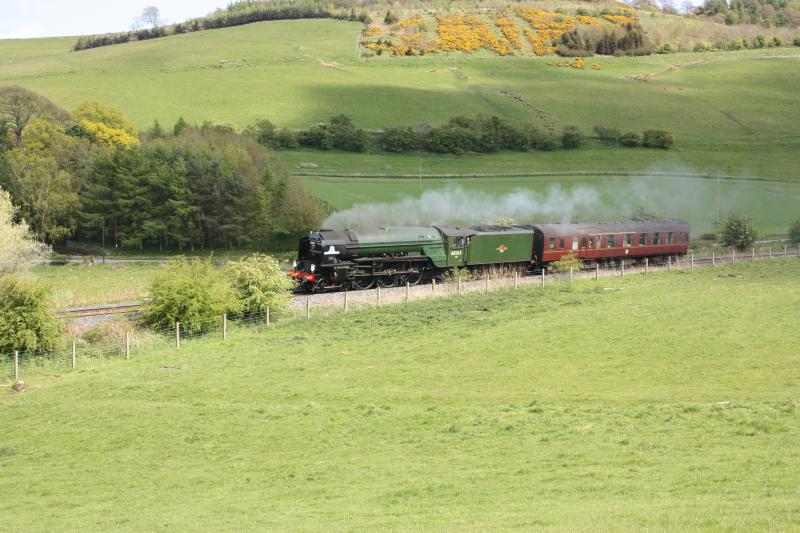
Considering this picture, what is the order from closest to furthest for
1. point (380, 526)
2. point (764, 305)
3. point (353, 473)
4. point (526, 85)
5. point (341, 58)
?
point (380, 526)
point (353, 473)
point (764, 305)
point (526, 85)
point (341, 58)

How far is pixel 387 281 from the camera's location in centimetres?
4709

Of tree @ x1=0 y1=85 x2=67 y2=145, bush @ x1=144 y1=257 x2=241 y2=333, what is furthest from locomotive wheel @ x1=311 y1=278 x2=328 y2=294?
tree @ x1=0 y1=85 x2=67 y2=145

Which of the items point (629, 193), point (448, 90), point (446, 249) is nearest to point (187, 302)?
point (446, 249)

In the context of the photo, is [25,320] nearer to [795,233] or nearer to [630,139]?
[795,233]

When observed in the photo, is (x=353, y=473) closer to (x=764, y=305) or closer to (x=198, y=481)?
(x=198, y=481)

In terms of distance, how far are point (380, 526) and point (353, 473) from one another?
167 inches

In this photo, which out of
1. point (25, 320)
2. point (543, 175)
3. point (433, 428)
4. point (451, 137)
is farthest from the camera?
point (451, 137)

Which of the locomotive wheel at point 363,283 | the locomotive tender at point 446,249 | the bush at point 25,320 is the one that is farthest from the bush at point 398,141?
the bush at point 25,320

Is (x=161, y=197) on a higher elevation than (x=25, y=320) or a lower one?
higher

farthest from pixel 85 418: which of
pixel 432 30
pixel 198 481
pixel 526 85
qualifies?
pixel 432 30

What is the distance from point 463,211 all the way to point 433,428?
48105 mm

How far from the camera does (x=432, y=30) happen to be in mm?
175750

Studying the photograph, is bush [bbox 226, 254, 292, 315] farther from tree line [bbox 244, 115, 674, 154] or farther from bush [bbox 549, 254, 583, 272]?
tree line [bbox 244, 115, 674, 154]

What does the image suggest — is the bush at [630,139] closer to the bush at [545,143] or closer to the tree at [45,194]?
the bush at [545,143]
